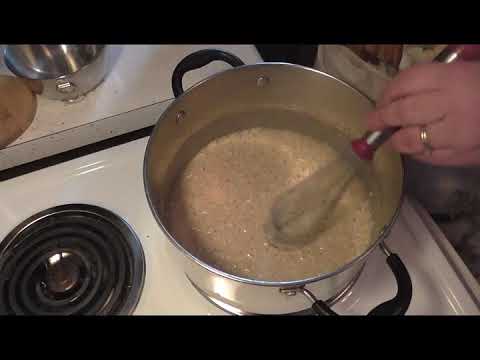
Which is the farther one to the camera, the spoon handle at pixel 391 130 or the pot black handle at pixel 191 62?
the pot black handle at pixel 191 62

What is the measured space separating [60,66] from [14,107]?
13 cm

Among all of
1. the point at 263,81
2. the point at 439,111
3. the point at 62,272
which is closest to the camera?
the point at 439,111

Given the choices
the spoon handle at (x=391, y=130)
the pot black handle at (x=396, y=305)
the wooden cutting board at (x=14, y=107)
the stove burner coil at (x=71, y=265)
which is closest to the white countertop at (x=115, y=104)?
the wooden cutting board at (x=14, y=107)

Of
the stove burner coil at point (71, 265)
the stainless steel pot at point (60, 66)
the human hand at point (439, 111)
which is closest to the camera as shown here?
the human hand at point (439, 111)

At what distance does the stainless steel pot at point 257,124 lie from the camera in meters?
0.50

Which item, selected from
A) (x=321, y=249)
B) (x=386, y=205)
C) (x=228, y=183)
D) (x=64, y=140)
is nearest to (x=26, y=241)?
(x=64, y=140)

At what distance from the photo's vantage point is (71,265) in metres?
0.62

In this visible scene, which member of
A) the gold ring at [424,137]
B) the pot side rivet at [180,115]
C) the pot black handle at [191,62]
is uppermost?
the gold ring at [424,137]

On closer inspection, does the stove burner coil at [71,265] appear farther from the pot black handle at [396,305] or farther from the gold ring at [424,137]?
the gold ring at [424,137]

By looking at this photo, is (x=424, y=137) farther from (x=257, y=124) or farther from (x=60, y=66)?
(x=60, y=66)

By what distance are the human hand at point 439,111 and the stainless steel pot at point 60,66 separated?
1.57 ft

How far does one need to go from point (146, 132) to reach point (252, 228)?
10.0 inches

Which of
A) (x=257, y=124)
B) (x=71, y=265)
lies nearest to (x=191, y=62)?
(x=257, y=124)

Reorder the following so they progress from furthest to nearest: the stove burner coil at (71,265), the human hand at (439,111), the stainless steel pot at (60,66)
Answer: the stainless steel pot at (60,66), the stove burner coil at (71,265), the human hand at (439,111)
